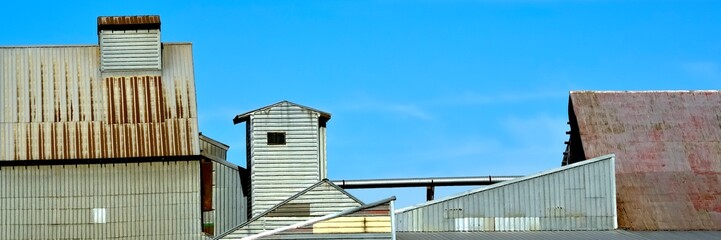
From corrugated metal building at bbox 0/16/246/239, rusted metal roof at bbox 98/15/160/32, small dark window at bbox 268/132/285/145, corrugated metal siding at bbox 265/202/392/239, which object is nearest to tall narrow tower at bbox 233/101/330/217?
small dark window at bbox 268/132/285/145

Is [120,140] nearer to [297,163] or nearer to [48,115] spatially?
[48,115]

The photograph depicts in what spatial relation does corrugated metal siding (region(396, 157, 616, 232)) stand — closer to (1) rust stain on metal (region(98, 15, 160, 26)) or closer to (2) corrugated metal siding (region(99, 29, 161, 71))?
(2) corrugated metal siding (region(99, 29, 161, 71))

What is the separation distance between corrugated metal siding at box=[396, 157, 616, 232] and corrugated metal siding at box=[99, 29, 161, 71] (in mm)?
16835

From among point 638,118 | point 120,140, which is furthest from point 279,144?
point 638,118

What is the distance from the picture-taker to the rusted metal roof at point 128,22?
61750mm

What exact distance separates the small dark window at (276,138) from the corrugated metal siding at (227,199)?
273 centimetres

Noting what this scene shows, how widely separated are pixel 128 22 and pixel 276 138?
866 centimetres

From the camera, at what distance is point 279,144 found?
194ft

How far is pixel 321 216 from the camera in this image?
49.9 meters

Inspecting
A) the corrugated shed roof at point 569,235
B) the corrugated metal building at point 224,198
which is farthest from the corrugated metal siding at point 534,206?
the corrugated metal building at point 224,198

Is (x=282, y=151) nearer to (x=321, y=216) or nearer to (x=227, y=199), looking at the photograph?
(x=227, y=199)

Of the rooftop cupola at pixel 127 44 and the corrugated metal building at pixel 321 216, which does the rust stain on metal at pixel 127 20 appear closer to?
the rooftop cupola at pixel 127 44

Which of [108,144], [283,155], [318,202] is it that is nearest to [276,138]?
[283,155]

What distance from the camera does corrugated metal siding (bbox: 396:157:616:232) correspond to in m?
50.7
